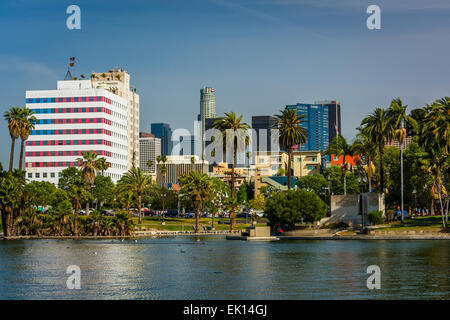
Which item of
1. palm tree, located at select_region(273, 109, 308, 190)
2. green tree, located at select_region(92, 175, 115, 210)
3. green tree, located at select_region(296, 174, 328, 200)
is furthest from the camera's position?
green tree, located at select_region(296, 174, 328, 200)

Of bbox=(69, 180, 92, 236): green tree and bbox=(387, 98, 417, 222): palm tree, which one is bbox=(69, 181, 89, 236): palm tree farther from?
bbox=(387, 98, 417, 222): palm tree

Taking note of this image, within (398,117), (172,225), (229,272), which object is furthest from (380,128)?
(229,272)

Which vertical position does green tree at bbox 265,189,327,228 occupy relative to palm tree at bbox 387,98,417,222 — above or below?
below

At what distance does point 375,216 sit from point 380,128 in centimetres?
1819

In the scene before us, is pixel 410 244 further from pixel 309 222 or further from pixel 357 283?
pixel 357 283

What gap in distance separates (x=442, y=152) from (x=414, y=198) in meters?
29.7

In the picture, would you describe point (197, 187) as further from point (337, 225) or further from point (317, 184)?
point (317, 184)

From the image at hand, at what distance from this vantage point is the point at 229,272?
5912cm

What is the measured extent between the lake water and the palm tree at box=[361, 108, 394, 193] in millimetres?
36808

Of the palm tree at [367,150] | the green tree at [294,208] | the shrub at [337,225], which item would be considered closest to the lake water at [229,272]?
the green tree at [294,208]

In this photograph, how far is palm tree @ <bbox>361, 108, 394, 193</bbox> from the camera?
120875 millimetres

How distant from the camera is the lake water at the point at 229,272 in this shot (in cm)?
4625

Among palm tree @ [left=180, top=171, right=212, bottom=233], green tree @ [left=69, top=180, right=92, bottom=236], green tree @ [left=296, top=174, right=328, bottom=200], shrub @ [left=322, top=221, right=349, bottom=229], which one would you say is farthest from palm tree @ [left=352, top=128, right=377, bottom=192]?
green tree @ [left=69, top=180, right=92, bottom=236]
